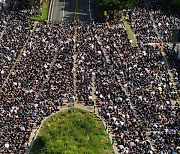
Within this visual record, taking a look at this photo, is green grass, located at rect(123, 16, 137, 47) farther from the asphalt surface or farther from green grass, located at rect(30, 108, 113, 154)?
green grass, located at rect(30, 108, 113, 154)

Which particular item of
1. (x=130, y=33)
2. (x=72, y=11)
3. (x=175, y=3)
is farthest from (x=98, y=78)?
(x=72, y=11)

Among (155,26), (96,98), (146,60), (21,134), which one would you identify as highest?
(155,26)

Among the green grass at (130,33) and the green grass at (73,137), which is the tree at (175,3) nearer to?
the green grass at (130,33)

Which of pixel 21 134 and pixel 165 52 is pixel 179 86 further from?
pixel 21 134

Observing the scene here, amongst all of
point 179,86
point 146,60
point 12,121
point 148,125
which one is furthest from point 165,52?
point 12,121

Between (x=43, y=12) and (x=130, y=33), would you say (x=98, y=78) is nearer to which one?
(x=130, y=33)

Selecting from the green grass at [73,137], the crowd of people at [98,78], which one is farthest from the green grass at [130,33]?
the green grass at [73,137]
